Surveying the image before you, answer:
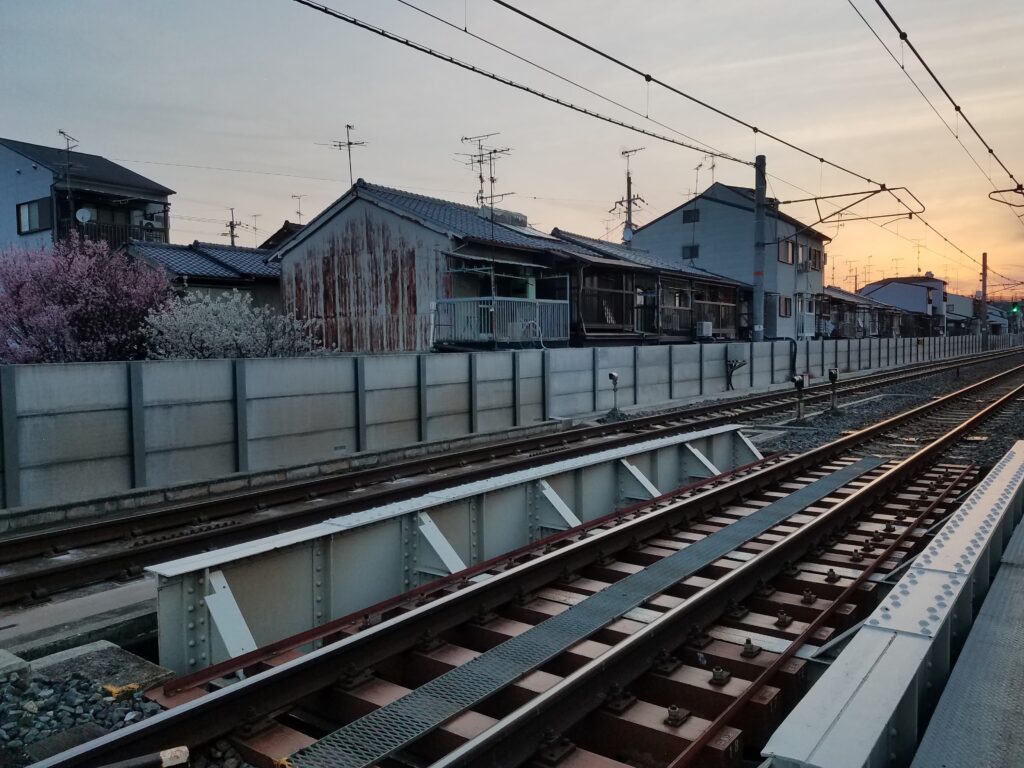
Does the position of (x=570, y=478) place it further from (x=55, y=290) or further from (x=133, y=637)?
(x=55, y=290)

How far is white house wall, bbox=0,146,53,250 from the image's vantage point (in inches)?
1507

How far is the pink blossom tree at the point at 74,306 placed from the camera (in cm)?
2197

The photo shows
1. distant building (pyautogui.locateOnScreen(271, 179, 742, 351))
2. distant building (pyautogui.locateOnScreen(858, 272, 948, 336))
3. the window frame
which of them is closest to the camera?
distant building (pyautogui.locateOnScreen(271, 179, 742, 351))

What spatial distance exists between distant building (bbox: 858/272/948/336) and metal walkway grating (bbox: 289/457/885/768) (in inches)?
3634

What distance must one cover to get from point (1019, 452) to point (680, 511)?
417cm

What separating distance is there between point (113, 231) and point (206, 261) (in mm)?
9803

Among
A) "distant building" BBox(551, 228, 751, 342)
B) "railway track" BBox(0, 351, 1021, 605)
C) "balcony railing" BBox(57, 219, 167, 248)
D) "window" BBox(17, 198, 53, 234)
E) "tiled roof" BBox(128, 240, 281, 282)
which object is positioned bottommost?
"railway track" BBox(0, 351, 1021, 605)

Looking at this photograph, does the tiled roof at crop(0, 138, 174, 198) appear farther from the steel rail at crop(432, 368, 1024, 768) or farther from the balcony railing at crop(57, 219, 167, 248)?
the steel rail at crop(432, 368, 1024, 768)

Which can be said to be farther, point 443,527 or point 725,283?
point 725,283

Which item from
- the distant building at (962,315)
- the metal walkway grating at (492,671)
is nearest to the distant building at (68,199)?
the metal walkway grating at (492,671)

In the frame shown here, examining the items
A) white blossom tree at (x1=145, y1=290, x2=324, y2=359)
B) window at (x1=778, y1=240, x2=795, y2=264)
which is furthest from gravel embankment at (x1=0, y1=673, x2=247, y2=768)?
window at (x1=778, y1=240, x2=795, y2=264)

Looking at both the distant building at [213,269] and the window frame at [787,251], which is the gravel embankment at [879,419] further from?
the distant building at [213,269]

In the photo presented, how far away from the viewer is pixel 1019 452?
895cm

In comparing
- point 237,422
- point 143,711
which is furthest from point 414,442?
point 143,711
